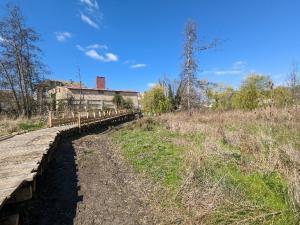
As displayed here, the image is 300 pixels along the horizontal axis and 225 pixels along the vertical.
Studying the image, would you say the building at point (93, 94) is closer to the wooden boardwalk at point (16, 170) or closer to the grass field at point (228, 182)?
the wooden boardwalk at point (16, 170)

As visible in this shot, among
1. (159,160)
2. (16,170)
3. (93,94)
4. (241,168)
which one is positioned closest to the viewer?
(16,170)

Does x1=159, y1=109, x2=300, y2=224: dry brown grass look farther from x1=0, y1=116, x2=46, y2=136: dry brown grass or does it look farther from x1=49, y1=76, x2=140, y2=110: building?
x1=49, y1=76, x2=140, y2=110: building

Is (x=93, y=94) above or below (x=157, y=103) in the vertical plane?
above

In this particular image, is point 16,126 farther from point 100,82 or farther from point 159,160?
point 100,82

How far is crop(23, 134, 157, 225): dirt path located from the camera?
4863 mm

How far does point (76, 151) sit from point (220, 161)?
5930mm

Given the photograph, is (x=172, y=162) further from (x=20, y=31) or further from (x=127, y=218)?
(x=20, y=31)

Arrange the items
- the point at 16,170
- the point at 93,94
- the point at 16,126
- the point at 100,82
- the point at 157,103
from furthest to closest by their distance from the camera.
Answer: the point at 100,82
the point at 93,94
the point at 157,103
the point at 16,126
the point at 16,170

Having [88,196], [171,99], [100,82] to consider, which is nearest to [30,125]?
[88,196]

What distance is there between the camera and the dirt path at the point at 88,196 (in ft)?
16.0

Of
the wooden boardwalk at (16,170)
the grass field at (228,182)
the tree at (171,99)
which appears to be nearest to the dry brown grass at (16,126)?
the wooden boardwalk at (16,170)

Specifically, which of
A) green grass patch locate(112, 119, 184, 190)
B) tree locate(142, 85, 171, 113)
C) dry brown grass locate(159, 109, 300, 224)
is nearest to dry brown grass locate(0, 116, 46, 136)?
green grass patch locate(112, 119, 184, 190)

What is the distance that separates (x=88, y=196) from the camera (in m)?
5.80

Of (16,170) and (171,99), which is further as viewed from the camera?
(171,99)
